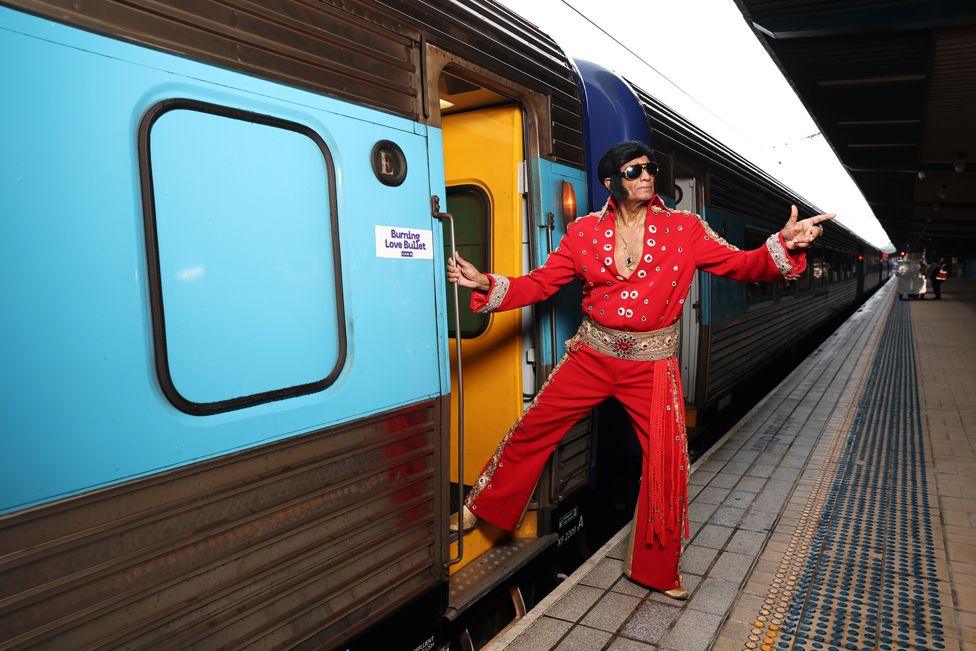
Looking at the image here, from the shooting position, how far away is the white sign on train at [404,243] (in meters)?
2.13

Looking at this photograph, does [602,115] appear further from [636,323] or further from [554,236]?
[636,323]

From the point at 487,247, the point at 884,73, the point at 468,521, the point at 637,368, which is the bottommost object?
the point at 468,521

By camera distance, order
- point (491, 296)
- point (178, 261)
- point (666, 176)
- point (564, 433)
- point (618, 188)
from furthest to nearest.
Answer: point (666, 176)
point (564, 433)
point (618, 188)
point (491, 296)
point (178, 261)

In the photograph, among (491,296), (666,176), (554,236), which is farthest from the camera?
(666,176)

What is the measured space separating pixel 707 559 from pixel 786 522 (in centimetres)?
80

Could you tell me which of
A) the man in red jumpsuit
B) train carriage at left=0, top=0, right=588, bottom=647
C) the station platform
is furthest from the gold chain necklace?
the station platform

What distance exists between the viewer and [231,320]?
1.67 m

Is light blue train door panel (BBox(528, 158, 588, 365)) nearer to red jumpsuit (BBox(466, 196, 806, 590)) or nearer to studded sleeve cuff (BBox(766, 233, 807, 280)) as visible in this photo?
red jumpsuit (BBox(466, 196, 806, 590))

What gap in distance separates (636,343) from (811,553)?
1.69 meters

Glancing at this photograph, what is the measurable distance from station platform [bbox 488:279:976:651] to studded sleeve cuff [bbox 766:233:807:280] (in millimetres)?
1512

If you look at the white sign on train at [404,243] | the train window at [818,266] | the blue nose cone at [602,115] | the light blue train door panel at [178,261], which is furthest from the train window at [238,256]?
the train window at [818,266]

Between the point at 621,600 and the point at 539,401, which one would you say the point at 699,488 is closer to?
the point at 621,600

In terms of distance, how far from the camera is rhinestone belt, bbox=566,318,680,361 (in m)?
2.89

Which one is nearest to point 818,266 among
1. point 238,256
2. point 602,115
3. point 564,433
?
point 602,115
